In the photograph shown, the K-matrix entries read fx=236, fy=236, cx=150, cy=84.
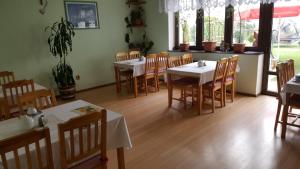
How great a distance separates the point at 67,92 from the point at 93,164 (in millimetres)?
3186

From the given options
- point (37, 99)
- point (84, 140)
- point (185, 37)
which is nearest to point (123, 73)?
point (185, 37)

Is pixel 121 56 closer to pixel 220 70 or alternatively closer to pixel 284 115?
pixel 220 70

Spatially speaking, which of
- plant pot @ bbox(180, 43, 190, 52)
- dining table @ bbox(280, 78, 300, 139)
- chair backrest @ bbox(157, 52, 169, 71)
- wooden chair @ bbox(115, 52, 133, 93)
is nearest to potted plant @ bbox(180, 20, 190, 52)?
plant pot @ bbox(180, 43, 190, 52)

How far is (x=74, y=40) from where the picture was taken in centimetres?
497

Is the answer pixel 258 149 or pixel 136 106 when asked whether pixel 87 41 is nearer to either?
pixel 136 106

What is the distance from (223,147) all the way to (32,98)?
6.82 feet

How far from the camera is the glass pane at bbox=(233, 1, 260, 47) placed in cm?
434

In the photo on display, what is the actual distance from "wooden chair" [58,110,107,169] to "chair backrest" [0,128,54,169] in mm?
81

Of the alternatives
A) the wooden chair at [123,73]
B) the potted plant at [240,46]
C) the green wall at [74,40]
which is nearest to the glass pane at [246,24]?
the potted plant at [240,46]

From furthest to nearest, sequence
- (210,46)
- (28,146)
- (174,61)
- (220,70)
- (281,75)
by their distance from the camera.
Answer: (210,46)
(174,61)
(220,70)
(281,75)
(28,146)

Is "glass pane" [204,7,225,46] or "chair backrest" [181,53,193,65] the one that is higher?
"glass pane" [204,7,225,46]

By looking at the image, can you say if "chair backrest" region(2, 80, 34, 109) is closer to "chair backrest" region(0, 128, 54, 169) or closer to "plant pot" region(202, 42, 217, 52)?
"chair backrest" region(0, 128, 54, 169)

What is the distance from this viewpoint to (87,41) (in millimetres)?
5180

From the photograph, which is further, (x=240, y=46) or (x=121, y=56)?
(x=121, y=56)
